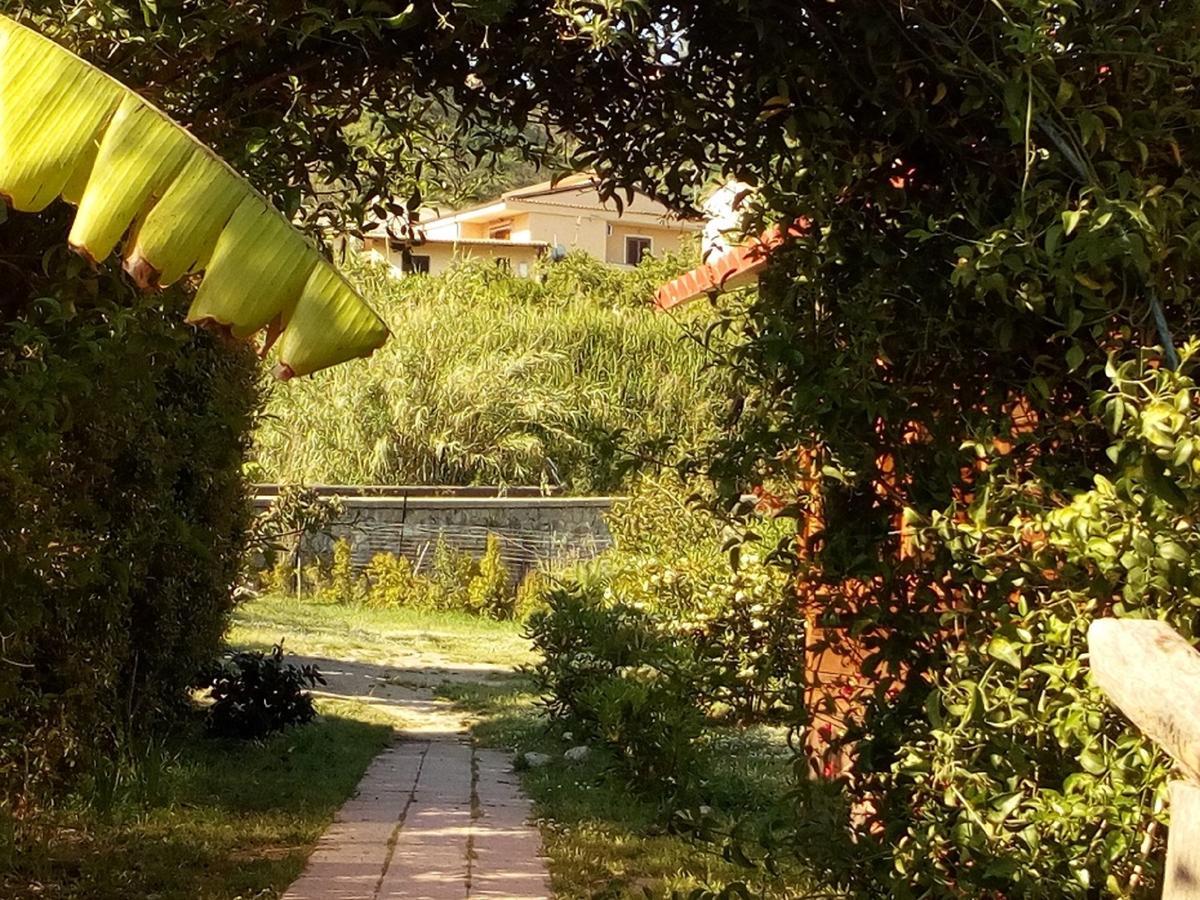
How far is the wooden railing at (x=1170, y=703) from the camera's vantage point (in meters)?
1.98

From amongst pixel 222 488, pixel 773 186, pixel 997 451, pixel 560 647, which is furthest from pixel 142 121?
pixel 560 647

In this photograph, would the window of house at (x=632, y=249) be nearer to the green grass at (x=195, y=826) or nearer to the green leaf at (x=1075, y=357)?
the green grass at (x=195, y=826)

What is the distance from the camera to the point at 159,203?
11.7 feet

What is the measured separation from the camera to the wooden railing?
1.98 metres

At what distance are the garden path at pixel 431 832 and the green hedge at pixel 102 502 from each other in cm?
148

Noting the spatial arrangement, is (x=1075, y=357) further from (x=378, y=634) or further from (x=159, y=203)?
(x=378, y=634)

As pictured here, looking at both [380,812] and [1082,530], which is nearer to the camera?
[1082,530]

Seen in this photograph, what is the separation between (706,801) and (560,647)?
115 inches

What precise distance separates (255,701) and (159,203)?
7086 mm

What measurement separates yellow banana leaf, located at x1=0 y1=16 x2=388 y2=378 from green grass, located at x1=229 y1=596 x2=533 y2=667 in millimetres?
11492

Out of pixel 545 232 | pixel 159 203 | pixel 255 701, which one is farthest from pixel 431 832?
pixel 545 232

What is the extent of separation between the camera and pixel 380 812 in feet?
27.6

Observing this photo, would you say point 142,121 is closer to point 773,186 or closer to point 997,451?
point 773,186

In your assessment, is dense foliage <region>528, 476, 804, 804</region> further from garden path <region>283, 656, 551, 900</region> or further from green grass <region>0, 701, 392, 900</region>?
green grass <region>0, 701, 392, 900</region>
